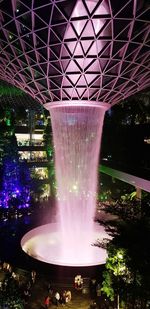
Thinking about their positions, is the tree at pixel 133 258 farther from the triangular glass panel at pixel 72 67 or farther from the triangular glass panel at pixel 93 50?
the triangular glass panel at pixel 72 67

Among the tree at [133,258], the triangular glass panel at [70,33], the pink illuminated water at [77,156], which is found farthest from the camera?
the pink illuminated water at [77,156]

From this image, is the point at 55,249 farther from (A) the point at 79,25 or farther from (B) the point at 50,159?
(B) the point at 50,159

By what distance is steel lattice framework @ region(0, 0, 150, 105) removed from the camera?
17.8 metres

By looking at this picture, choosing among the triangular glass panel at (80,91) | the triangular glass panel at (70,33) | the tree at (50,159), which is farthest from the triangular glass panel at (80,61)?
the tree at (50,159)

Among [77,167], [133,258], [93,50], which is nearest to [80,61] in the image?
[93,50]

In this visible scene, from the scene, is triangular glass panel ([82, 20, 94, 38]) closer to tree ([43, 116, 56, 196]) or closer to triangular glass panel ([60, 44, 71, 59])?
triangular glass panel ([60, 44, 71, 59])

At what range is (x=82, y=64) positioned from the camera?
21594mm

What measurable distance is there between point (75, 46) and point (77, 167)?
1508 cm

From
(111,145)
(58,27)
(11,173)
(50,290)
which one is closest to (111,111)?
(111,145)

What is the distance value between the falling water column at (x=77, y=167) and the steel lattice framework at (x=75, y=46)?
1958mm

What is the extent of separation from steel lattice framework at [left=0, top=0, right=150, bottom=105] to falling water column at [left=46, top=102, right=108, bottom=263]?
1.96 metres

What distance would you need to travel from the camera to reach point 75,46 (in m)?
20.3

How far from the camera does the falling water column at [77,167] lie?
83.6ft

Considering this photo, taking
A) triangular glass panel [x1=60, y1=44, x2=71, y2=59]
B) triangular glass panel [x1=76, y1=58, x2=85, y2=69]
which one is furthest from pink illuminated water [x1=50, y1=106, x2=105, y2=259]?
triangular glass panel [x1=60, y1=44, x2=71, y2=59]
